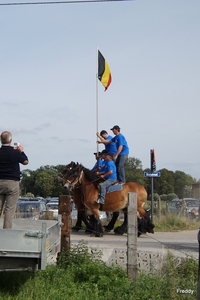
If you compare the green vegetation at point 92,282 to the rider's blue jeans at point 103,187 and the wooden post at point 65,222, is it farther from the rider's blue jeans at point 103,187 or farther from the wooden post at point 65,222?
the rider's blue jeans at point 103,187

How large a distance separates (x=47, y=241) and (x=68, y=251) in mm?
3283

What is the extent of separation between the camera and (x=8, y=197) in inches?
374

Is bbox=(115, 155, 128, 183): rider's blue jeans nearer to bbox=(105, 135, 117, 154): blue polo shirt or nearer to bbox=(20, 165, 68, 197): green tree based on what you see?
bbox=(105, 135, 117, 154): blue polo shirt

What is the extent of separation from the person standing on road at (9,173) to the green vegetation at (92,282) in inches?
44.7

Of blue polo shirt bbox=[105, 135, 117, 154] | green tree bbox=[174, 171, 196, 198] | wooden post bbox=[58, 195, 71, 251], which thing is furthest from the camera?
green tree bbox=[174, 171, 196, 198]

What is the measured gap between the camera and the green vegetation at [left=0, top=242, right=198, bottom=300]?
9.01m

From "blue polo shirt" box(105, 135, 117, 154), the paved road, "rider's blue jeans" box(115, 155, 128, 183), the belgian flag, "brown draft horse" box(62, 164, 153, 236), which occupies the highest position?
the belgian flag

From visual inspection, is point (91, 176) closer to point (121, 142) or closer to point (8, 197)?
point (121, 142)

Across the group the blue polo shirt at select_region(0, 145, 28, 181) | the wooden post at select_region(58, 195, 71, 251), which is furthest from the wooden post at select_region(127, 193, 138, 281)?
the blue polo shirt at select_region(0, 145, 28, 181)

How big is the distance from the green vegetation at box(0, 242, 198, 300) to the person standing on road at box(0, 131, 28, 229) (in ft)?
3.73

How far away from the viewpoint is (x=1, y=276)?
9984 mm

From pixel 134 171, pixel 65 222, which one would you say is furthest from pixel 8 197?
pixel 134 171

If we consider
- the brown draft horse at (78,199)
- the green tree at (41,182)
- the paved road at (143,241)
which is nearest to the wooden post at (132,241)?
the paved road at (143,241)

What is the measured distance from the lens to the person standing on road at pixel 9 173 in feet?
30.8
